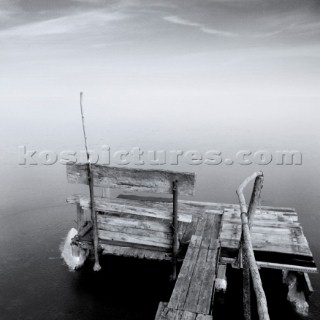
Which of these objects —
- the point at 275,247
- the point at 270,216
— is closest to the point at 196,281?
the point at 275,247

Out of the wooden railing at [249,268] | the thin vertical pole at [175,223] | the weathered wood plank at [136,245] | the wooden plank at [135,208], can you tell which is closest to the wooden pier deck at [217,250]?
the thin vertical pole at [175,223]

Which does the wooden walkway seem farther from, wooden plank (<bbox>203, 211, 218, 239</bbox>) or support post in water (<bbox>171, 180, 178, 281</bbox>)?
support post in water (<bbox>171, 180, 178, 281</bbox>)

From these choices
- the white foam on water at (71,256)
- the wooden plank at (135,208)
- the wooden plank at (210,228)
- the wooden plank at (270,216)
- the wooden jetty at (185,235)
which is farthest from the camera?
the white foam on water at (71,256)

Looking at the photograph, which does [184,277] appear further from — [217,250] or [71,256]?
[71,256]

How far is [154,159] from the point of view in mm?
21375

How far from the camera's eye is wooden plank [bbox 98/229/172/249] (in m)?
6.80

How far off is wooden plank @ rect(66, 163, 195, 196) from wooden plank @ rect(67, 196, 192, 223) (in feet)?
1.47

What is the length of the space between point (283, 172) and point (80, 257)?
48.4ft

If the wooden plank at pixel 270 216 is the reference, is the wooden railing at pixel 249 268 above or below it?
above

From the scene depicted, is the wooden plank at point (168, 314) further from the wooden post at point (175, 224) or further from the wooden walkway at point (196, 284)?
the wooden post at point (175, 224)

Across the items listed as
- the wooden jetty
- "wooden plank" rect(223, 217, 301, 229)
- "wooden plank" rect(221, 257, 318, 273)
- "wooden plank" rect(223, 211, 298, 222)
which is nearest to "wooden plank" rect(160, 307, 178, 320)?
the wooden jetty

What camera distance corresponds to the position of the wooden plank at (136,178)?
626 cm

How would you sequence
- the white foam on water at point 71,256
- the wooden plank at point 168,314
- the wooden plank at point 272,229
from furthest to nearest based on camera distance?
the white foam on water at point 71,256 → the wooden plank at point 272,229 → the wooden plank at point 168,314

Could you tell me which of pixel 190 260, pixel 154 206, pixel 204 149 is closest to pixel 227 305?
pixel 190 260
